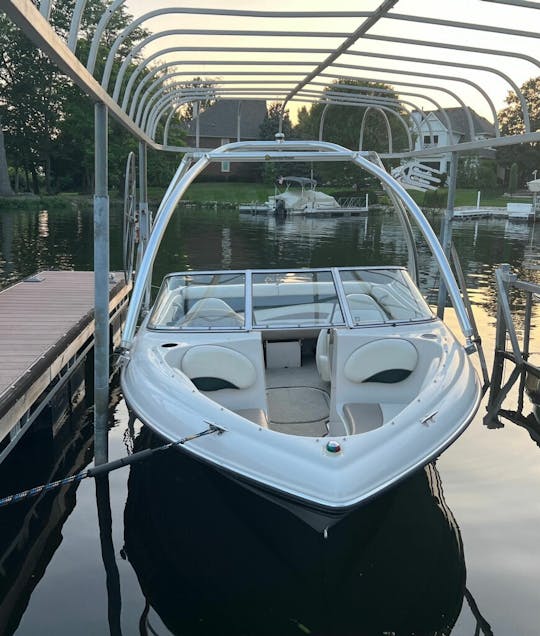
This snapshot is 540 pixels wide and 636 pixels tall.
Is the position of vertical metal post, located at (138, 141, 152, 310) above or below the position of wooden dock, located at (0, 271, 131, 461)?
above

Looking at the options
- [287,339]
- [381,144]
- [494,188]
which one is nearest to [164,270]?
[287,339]

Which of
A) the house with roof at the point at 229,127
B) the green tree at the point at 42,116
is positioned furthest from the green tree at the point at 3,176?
the house with roof at the point at 229,127

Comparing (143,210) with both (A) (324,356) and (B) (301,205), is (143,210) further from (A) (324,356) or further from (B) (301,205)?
(B) (301,205)

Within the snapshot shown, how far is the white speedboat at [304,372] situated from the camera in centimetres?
377

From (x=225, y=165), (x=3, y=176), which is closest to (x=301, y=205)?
(x=225, y=165)

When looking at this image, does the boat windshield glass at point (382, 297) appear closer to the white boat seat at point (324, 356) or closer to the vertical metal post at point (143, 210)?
the white boat seat at point (324, 356)

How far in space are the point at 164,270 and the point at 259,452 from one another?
604 inches

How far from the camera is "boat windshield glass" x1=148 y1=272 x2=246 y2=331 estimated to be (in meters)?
5.94

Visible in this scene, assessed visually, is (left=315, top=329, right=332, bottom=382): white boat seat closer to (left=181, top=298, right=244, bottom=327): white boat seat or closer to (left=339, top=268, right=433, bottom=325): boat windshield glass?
(left=339, top=268, right=433, bottom=325): boat windshield glass

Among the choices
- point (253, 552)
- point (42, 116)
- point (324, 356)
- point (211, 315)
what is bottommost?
point (253, 552)

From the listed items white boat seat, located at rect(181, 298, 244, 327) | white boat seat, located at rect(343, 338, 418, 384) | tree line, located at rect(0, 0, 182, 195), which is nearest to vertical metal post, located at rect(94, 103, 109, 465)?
white boat seat, located at rect(181, 298, 244, 327)

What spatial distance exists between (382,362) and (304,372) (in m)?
1.28

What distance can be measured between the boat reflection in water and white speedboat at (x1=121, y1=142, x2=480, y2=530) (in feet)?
1.68

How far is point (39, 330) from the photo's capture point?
718 centimetres
